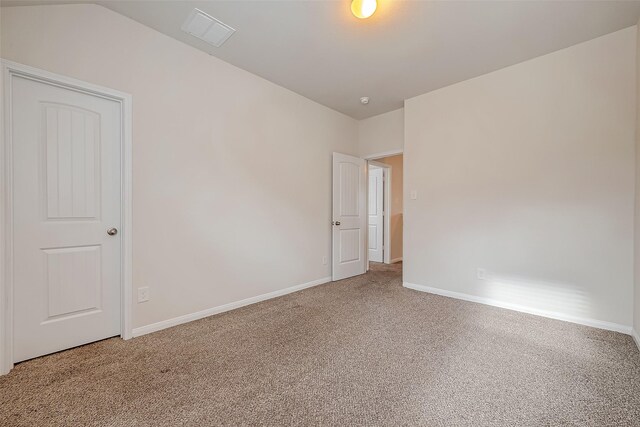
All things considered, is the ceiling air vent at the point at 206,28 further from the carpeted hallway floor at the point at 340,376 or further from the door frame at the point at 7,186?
the carpeted hallway floor at the point at 340,376

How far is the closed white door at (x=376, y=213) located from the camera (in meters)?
5.49

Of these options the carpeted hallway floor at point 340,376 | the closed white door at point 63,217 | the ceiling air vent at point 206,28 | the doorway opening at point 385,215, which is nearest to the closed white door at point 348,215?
the doorway opening at point 385,215

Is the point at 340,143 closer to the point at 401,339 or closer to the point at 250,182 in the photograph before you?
the point at 250,182

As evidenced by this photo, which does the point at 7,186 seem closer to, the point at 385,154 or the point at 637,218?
the point at 385,154

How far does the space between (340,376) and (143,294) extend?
5.84 feet

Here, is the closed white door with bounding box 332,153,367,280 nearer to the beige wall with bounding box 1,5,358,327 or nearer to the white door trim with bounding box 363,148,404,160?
the white door trim with bounding box 363,148,404,160

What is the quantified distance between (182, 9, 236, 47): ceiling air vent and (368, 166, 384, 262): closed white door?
12.7 ft

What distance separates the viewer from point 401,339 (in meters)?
2.14

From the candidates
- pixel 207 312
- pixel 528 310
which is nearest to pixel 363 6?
pixel 207 312

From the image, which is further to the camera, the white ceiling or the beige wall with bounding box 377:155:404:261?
the beige wall with bounding box 377:155:404:261

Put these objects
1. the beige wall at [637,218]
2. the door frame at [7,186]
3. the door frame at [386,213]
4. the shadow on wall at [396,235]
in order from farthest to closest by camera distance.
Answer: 1. the shadow on wall at [396,235]
2. the door frame at [386,213]
3. the beige wall at [637,218]
4. the door frame at [7,186]

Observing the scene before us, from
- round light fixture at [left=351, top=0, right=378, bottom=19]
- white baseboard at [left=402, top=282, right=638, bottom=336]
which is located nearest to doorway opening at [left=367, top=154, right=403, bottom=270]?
white baseboard at [left=402, top=282, right=638, bottom=336]

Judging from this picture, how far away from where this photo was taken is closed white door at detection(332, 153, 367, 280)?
13.2ft

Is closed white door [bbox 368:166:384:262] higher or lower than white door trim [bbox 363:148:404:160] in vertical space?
lower
